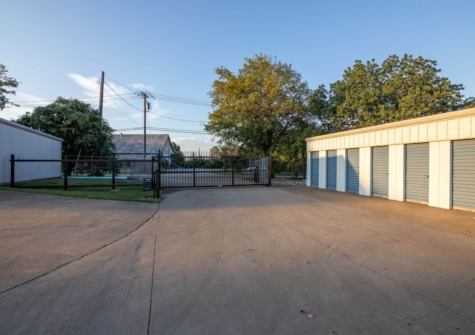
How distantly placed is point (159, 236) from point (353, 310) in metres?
4.62

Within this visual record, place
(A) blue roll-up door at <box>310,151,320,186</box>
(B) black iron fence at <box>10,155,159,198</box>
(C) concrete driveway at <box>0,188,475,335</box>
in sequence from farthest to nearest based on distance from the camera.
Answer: (A) blue roll-up door at <box>310,151,320,186</box>, (B) black iron fence at <box>10,155,159,198</box>, (C) concrete driveway at <box>0,188,475,335</box>

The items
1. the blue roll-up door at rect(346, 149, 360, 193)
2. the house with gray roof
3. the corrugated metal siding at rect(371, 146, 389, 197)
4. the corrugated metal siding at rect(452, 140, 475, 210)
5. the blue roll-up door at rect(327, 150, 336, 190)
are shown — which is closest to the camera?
the corrugated metal siding at rect(452, 140, 475, 210)

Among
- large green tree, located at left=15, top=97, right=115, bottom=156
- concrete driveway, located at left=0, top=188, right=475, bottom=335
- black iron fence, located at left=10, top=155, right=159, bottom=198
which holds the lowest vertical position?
concrete driveway, located at left=0, top=188, right=475, bottom=335

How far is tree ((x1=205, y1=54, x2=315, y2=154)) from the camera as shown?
80.3 feet

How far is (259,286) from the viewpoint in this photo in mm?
3939

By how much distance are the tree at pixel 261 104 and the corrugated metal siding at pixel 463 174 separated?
592 inches

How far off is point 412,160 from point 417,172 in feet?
1.93

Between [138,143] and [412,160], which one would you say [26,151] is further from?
[138,143]

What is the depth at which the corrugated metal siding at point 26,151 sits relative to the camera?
52.2 feet

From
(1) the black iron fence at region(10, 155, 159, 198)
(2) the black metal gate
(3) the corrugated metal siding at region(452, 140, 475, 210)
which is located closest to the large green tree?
(1) the black iron fence at region(10, 155, 159, 198)

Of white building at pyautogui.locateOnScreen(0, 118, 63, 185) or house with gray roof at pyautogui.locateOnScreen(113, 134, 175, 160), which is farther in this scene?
house with gray roof at pyautogui.locateOnScreen(113, 134, 175, 160)

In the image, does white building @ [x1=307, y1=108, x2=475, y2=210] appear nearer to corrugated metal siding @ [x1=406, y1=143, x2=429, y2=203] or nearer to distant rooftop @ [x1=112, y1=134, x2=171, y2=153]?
corrugated metal siding @ [x1=406, y1=143, x2=429, y2=203]

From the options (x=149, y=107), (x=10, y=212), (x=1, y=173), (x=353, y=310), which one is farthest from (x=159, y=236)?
(x=149, y=107)

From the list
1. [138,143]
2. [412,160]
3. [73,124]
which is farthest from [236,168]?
[138,143]
